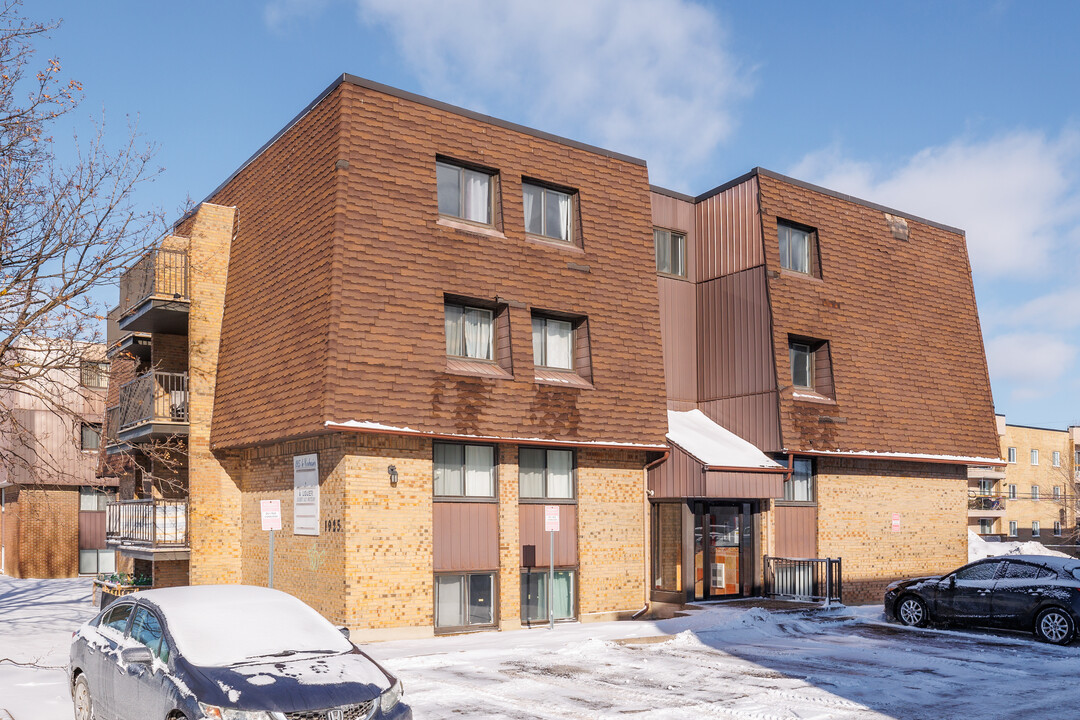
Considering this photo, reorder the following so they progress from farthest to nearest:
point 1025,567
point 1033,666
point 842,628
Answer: point 842,628
point 1025,567
point 1033,666

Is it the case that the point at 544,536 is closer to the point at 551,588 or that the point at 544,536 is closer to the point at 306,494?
the point at 551,588

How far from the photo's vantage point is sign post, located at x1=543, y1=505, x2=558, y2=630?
18641mm

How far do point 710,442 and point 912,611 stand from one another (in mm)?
5715

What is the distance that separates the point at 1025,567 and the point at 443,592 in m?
10.7

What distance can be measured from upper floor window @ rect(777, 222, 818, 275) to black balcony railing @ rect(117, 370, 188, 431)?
14879 mm

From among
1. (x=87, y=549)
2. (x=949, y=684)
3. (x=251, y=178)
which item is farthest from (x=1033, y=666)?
(x=87, y=549)

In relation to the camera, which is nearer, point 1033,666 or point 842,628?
point 1033,666

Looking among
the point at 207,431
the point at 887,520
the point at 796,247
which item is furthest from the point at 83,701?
the point at 887,520

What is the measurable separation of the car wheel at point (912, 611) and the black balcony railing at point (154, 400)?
52.6 feet

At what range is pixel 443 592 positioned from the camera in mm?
18922

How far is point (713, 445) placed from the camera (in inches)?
889

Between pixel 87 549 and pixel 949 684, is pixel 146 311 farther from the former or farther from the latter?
pixel 87 549

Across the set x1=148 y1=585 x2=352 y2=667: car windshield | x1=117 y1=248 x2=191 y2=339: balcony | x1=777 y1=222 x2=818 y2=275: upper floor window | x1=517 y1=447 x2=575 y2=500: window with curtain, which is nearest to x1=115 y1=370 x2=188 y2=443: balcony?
x1=117 y1=248 x2=191 y2=339: balcony

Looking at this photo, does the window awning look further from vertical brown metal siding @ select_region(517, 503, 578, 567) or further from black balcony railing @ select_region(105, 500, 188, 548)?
black balcony railing @ select_region(105, 500, 188, 548)
